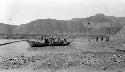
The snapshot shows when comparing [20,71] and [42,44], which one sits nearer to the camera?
[20,71]

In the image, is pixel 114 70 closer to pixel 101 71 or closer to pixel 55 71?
pixel 101 71

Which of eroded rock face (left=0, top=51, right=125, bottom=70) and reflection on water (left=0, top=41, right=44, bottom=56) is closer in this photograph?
eroded rock face (left=0, top=51, right=125, bottom=70)

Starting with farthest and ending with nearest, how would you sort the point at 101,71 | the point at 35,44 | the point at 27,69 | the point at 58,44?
the point at 58,44
the point at 35,44
the point at 27,69
the point at 101,71

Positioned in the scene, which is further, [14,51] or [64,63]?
[14,51]

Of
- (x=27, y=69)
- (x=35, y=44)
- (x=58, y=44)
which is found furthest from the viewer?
(x=58, y=44)

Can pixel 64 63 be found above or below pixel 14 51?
above

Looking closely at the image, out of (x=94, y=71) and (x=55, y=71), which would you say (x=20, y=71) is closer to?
(x=55, y=71)

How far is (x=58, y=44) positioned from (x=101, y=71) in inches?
1645

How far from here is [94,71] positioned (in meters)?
19.7

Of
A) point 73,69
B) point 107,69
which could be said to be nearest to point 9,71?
point 73,69

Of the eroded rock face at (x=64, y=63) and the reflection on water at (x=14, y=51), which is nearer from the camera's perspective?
the eroded rock face at (x=64, y=63)

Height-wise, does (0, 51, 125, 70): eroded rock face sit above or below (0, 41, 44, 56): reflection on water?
above

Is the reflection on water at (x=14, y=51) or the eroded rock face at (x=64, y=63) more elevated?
the eroded rock face at (x=64, y=63)

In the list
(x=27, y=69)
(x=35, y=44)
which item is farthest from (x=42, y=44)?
(x=27, y=69)
